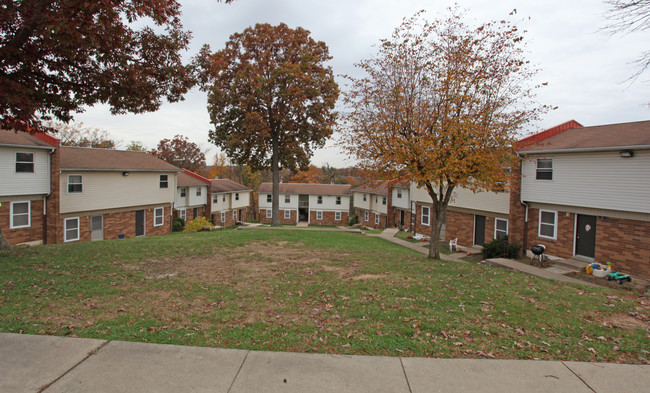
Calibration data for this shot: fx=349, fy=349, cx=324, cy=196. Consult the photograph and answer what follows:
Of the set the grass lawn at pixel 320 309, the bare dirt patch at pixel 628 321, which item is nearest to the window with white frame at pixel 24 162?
the grass lawn at pixel 320 309

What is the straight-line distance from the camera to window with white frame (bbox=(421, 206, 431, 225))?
25909 mm

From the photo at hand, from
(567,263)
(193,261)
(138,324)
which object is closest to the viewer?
(138,324)

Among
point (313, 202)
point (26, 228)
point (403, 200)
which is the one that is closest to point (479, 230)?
point (403, 200)

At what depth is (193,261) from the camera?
32.7ft

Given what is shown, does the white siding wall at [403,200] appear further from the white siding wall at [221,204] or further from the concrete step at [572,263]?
the white siding wall at [221,204]

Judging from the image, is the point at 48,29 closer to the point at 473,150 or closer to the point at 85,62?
the point at 85,62

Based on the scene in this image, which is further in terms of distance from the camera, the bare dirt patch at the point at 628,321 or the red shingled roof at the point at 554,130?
the red shingled roof at the point at 554,130

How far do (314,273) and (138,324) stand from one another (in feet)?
14.7

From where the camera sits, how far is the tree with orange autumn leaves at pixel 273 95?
2288cm

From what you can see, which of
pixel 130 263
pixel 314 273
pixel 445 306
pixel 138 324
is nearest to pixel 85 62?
pixel 130 263

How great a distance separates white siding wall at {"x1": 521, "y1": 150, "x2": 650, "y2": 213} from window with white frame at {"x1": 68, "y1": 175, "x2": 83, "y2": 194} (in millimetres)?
24256

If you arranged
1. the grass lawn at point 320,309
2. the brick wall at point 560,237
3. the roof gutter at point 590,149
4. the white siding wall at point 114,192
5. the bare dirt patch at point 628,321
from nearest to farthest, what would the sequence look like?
the grass lawn at point 320,309 < the bare dirt patch at point 628,321 < the roof gutter at point 590,149 < the brick wall at point 560,237 < the white siding wall at point 114,192

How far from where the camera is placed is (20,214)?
1805cm

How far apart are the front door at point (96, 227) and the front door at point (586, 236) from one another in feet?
88.0
